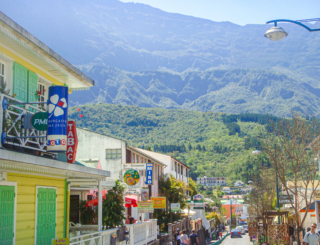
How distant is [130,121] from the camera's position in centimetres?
17750

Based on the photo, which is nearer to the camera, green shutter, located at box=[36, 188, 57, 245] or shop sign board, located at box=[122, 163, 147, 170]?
green shutter, located at box=[36, 188, 57, 245]

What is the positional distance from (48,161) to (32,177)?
205 centimetres

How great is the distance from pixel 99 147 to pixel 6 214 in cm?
2531

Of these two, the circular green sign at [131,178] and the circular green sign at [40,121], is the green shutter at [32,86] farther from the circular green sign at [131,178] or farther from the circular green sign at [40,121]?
the circular green sign at [131,178]

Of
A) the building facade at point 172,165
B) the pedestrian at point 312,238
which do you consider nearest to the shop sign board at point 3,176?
the pedestrian at point 312,238

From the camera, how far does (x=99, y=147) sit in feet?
116

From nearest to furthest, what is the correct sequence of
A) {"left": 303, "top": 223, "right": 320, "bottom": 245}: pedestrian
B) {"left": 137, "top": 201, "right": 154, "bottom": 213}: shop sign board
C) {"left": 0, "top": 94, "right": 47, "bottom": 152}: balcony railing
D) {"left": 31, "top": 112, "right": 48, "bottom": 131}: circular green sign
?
{"left": 0, "top": 94, "right": 47, "bottom": 152}: balcony railing
{"left": 31, "top": 112, "right": 48, "bottom": 131}: circular green sign
{"left": 303, "top": 223, "right": 320, "bottom": 245}: pedestrian
{"left": 137, "top": 201, "right": 154, "bottom": 213}: shop sign board

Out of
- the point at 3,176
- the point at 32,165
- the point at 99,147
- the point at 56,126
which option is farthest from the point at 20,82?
the point at 99,147

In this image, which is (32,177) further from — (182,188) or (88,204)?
(182,188)

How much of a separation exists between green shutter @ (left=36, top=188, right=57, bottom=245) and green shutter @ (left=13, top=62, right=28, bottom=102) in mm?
3055

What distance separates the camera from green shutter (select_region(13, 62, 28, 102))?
11.7 metres

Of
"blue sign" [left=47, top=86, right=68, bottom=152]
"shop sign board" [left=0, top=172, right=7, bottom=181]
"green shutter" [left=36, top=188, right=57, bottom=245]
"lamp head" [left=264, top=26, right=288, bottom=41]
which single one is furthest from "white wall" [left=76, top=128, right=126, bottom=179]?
"shop sign board" [left=0, top=172, right=7, bottom=181]

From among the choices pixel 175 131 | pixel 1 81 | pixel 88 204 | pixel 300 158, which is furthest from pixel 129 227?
pixel 175 131

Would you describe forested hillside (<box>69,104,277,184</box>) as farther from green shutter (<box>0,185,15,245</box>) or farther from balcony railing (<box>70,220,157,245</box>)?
green shutter (<box>0,185,15,245</box>)
